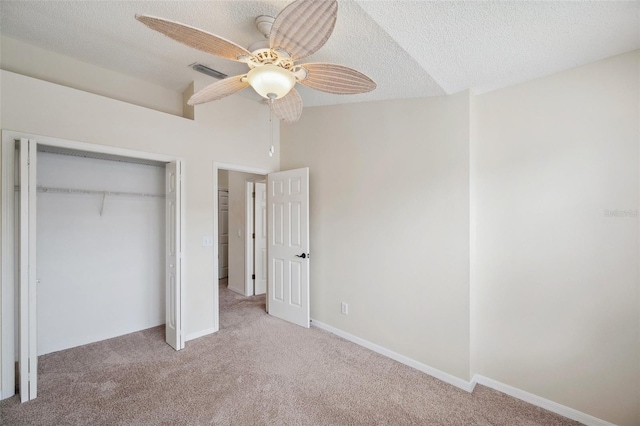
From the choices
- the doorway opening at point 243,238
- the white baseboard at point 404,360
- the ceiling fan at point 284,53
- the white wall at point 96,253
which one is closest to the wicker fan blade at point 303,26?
the ceiling fan at point 284,53

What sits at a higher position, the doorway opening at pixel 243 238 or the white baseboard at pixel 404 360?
the doorway opening at pixel 243 238

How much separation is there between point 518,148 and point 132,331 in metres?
4.32

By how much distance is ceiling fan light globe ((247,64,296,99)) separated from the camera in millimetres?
1453

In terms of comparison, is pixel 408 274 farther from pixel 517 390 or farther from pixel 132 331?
pixel 132 331

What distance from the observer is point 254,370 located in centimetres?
245

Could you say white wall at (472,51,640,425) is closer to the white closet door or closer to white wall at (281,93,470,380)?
white wall at (281,93,470,380)

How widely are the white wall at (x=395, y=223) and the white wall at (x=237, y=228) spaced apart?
1.72 metres

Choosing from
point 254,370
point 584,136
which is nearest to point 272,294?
point 254,370

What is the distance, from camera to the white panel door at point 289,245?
3336mm

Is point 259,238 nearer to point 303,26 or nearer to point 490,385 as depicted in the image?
point 490,385

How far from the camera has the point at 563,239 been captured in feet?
6.40

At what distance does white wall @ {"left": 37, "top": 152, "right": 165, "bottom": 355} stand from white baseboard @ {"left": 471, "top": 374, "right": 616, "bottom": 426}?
359cm

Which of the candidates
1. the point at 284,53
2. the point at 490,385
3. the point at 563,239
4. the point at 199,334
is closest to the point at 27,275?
the point at 199,334

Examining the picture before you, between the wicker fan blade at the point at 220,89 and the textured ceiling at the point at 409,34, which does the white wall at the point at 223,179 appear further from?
the wicker fan blade at the point at 220,89
